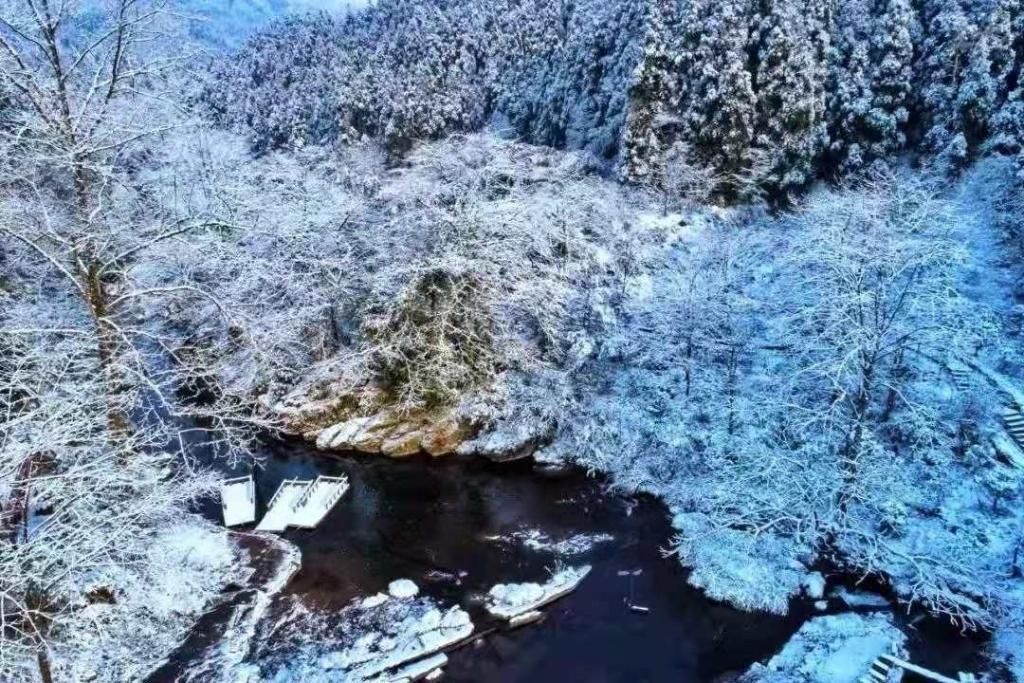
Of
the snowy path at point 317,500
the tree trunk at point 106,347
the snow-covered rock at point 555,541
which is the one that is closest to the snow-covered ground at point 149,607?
the snowy path at point 317,500

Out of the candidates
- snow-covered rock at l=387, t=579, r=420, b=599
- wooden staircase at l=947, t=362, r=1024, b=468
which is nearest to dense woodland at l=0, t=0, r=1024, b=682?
wooden staircase at l=947, t=362, r=1024, b=468

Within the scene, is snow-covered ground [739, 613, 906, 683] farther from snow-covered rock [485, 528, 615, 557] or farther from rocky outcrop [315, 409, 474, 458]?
rocky outcrop [315, 409, 474, 458]

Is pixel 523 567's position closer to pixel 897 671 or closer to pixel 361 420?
pixel 897 671

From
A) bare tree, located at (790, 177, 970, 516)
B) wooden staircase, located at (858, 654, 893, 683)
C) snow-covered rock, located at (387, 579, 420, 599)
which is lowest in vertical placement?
wooden staircase, located at (858, 654, 893, 683)

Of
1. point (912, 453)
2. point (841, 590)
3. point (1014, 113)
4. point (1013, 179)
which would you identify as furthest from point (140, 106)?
point (1014, 113)

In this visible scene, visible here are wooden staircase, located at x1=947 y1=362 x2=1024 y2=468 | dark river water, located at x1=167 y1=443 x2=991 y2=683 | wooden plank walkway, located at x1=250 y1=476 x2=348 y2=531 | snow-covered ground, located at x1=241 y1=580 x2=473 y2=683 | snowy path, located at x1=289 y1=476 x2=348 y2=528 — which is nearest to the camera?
snow-covered ground, located at x1=241 y1=580 x2=473 y2=683

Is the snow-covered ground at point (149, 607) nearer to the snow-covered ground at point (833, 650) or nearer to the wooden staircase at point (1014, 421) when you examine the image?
the snow-covered ground at point (833, 650)

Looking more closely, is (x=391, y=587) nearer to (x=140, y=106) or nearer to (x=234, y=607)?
(x=234, y=607)
